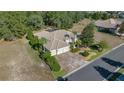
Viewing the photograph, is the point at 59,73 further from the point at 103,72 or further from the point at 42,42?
the point at 42,42

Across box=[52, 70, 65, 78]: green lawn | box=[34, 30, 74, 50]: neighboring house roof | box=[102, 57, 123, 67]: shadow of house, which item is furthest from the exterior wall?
box=[102, 57, 123, 67]: shadow of house

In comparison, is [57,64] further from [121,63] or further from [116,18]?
[116,18]

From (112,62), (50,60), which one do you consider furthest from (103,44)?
(50,60)

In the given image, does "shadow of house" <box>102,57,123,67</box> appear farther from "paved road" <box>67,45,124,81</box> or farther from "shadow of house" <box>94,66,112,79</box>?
"shadow of house" <box>94,66,112,79</box>

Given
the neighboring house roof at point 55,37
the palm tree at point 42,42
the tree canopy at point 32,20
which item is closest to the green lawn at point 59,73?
the neighboring house roof at point 55,37

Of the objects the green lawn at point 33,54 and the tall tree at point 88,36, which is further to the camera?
the tall tree at point 88,36

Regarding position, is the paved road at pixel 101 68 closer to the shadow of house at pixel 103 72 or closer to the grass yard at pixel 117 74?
the shadow of house at pixel 103 72
